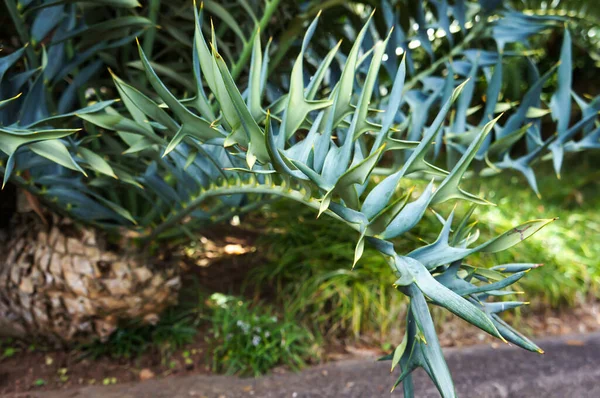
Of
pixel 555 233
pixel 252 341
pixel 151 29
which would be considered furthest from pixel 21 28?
pixel 555 233

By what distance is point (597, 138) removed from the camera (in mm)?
1770

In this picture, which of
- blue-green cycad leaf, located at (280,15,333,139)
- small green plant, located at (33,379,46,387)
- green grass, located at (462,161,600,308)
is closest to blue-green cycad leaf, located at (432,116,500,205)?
blue-green cycad leaf, located at (280,15,333,139)

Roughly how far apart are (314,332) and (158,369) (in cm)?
68

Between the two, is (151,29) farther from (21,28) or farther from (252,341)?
(252,341)

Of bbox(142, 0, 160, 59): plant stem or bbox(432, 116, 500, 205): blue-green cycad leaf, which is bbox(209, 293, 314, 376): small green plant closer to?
bbox(142, 0, 160, 59): plant stem

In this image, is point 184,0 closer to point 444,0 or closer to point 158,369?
point 444,0

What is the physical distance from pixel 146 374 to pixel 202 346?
254mm

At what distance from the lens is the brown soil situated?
72.0 inches

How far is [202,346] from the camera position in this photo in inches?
82.3

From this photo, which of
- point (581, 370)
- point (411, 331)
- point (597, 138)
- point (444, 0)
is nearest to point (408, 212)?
point (411, 331)

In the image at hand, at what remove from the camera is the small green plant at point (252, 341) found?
1979 millimetres

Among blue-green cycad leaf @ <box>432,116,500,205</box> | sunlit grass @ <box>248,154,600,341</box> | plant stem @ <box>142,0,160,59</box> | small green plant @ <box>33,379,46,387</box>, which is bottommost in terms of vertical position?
small green plant @ <box>33,379,46,387</box>

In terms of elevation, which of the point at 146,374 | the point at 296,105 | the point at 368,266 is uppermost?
the point at 296,105

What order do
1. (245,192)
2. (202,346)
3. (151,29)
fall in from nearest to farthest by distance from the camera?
1. (245,192)
2. (151,29)
3. (202,346)
